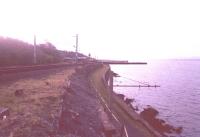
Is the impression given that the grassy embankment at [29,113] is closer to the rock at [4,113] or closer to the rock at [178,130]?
the rock at [4,113]

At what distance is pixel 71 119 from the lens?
1433 cm

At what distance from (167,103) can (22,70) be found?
33723 mm

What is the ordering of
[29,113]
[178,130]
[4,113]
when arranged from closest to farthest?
[4,113], [29,113], [178,130]

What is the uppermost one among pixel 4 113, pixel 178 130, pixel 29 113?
pixel 4 113

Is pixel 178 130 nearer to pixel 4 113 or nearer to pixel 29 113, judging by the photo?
pixel 29 113

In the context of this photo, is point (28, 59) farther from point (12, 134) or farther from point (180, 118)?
point (12, 134)

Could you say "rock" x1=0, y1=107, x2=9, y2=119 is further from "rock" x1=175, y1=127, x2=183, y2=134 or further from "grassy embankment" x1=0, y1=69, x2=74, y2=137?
"rock" x1=175, y1=127, x2=183, y2=134

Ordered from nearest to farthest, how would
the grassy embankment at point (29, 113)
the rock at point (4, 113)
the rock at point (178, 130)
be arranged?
1. the grassy embankment at point (29, 113)
2. the rock at point (4, 113)
3. the rock at point (178, 130)

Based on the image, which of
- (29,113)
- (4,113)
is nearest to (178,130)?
(29,113)

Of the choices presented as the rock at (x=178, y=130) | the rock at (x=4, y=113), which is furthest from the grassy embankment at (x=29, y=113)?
the rock at (x=178, y=130)

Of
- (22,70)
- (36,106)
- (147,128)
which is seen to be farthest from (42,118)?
(22,70)

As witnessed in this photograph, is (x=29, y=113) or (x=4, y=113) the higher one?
(x=4, y=113)

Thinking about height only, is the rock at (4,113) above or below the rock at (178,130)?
above

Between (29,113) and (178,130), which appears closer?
(29,113)
